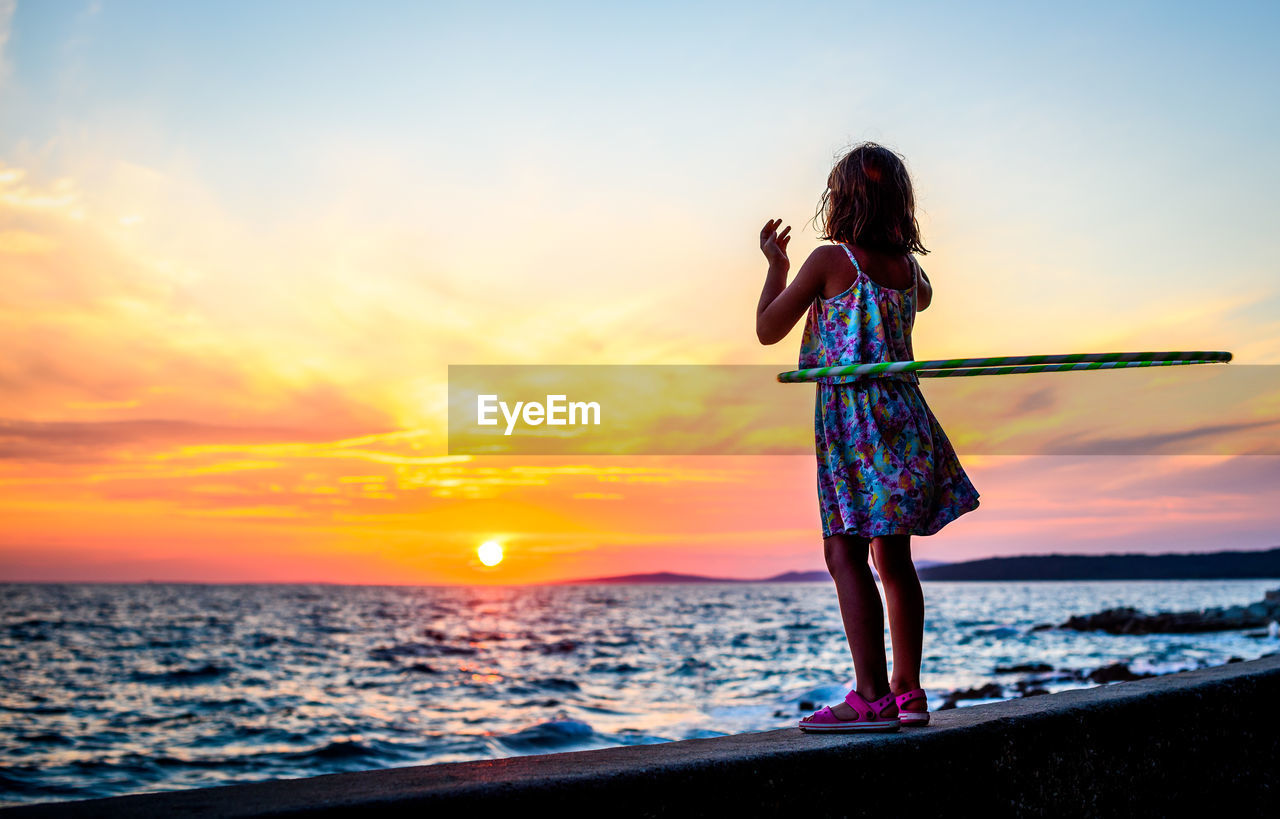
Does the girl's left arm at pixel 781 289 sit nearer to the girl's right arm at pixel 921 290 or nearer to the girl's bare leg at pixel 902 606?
the girl's right arm at pixel 921 290

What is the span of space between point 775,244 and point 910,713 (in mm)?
1586

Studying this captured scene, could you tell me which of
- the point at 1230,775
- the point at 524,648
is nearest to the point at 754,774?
the point at 1230,775

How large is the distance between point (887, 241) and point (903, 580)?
1.12 meters

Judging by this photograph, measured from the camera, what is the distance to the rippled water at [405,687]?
38.2 ft

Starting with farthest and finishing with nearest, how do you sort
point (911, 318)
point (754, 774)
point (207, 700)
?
1. point (207, 700)
2. point (911, 318)
3. point (754, 774)

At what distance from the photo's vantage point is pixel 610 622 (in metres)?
40.4

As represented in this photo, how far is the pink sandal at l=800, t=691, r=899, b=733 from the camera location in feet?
Result: 9.10

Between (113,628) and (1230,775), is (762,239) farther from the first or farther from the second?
(113,628)

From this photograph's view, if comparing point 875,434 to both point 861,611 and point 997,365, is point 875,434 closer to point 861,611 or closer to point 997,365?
point 997,365

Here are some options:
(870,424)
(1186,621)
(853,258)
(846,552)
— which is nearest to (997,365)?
(870,424)

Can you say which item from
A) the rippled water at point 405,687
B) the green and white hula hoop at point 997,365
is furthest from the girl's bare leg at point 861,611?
the rippled water at point 405,687

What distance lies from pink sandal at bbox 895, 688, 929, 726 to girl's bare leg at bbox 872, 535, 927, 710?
15mm

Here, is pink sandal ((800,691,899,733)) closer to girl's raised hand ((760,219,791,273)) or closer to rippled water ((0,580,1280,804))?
girl's raised hand ((760,219,791,273))

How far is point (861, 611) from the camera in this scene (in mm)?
2971
